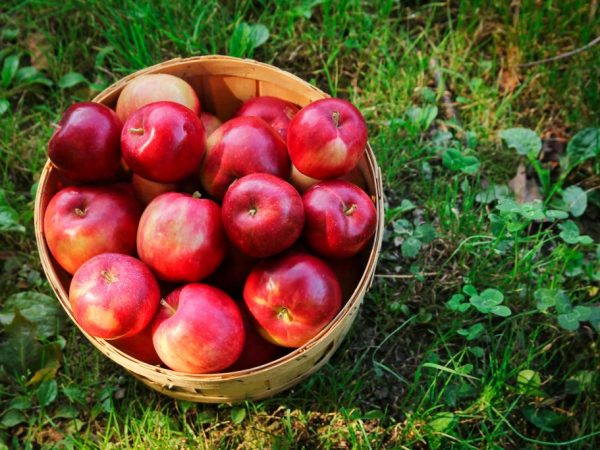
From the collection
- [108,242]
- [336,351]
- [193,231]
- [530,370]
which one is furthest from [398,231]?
[108,242]

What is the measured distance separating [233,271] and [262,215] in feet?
1.02

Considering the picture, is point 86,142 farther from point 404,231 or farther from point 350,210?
point 404,231

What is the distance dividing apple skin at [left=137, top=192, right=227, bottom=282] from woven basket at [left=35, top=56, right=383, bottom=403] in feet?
0.91

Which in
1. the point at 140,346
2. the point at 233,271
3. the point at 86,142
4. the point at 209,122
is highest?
the point at 86,142

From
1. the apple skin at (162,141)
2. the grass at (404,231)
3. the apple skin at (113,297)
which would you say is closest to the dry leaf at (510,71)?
the grass at (404,231)

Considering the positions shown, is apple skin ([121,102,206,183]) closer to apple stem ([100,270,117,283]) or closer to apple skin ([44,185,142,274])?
apple skin ([44,185,142,274])

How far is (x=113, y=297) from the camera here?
1.80 metres

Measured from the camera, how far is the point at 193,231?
1882 mm

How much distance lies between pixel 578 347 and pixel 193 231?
59.9 inches

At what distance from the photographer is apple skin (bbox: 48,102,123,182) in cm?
Result: 198

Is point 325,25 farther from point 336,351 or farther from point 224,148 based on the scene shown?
point 336,351

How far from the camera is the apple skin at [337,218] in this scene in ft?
6.26

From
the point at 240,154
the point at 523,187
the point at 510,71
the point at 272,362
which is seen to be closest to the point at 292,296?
the point at 272,362

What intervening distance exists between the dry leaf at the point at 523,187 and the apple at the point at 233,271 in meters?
1.28
